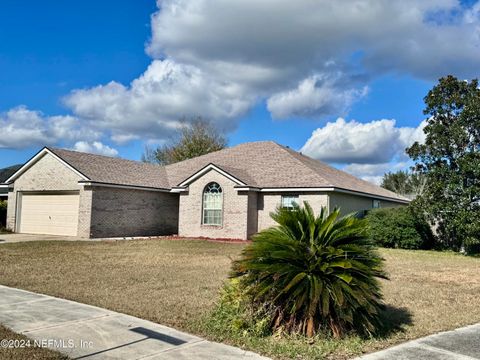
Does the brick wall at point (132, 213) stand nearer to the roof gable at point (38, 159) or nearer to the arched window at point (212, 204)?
the roof gable at point (38, 159)

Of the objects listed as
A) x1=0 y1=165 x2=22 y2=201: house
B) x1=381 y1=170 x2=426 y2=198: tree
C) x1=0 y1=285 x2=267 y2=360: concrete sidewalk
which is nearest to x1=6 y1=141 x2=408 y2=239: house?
x1=0 y1=165 x2=22 y2=201: house

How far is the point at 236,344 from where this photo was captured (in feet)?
20.4

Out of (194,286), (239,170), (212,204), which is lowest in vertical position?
(194,286)

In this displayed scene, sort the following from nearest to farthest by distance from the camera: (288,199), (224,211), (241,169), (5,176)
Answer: (288,199), (224,211), (241,169), (5,176)

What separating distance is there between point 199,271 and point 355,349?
7451 millimetres

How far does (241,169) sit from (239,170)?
61 cm

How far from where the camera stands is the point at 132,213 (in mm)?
25375

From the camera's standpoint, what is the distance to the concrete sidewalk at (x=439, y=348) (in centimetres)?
586

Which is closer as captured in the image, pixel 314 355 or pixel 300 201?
pixel 314 355

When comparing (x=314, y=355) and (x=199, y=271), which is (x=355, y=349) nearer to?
(x=314, y=355)

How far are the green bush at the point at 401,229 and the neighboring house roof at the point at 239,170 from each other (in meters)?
2.58

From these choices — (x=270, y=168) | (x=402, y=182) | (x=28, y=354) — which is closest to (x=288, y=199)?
(x=270, y=168)

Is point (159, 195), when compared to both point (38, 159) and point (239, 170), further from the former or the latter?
point (38, 159)

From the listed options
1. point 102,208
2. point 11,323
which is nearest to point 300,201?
point 102,208
